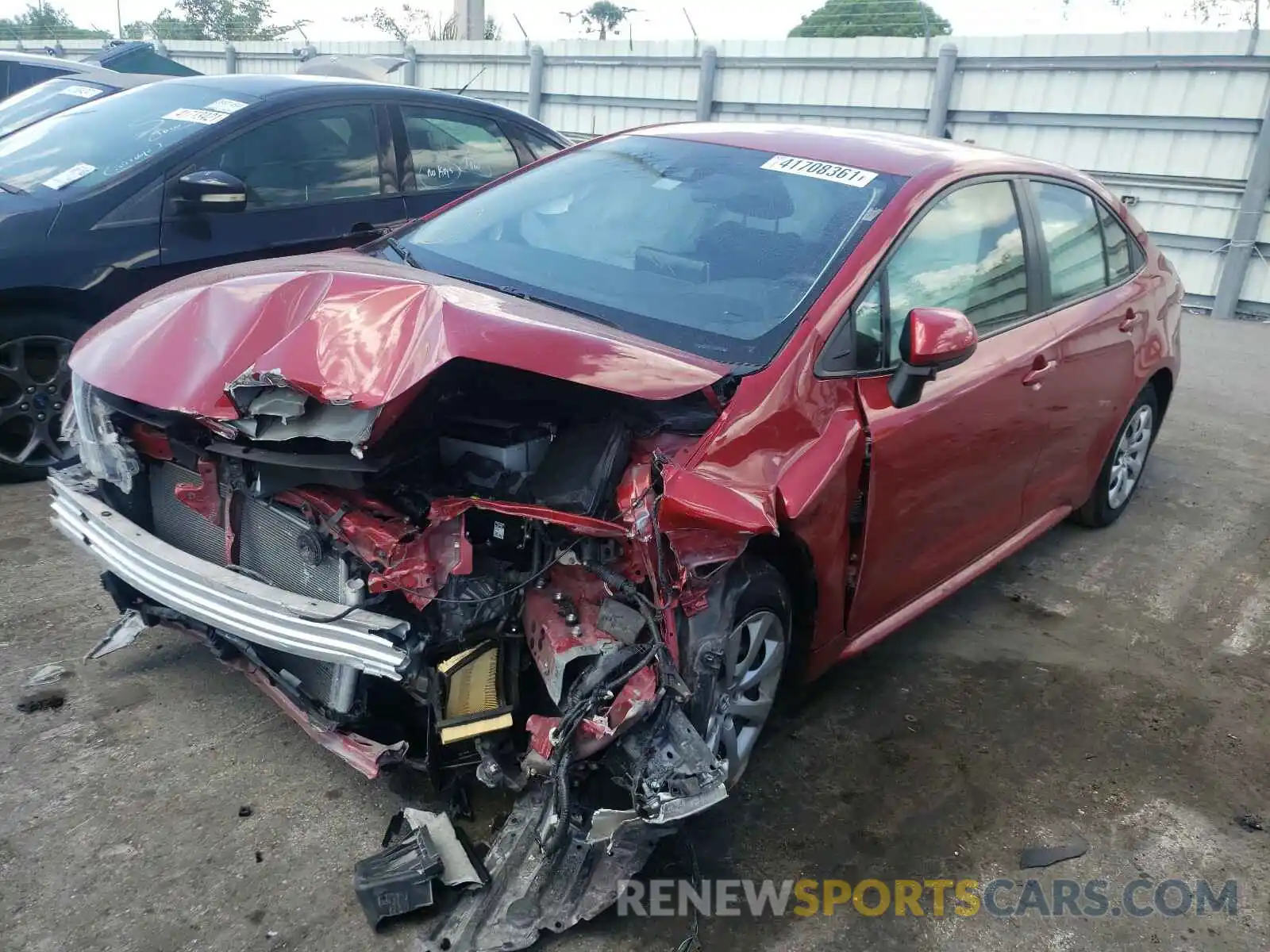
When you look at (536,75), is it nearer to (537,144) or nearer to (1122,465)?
(537,144)

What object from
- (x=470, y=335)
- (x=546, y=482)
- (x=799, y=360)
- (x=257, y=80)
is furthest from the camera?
(x=257, y=80)

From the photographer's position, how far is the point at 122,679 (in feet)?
10.2

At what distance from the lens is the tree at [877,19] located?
1162 cm

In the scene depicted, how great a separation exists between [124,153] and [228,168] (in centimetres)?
44

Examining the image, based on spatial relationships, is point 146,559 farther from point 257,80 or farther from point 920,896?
point 257,80

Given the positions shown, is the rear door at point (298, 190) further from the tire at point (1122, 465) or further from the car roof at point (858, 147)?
the tire at point (1122, 465)

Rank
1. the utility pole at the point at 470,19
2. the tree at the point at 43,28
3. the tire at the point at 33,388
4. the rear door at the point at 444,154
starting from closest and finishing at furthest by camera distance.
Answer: the tire at the point at 33,388 < the rear door at the point at 444,154 < the utility pole at the point at 470,19 < the tree at the point at 43,28

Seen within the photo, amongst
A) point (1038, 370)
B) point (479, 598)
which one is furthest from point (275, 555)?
point (1038, 370)

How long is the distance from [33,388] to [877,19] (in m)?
12.9

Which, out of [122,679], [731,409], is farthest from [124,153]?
[731,409]

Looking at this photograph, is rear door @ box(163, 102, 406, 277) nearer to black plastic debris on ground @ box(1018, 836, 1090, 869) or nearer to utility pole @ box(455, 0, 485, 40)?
black plastic debris on ground @ box(1018, 836, 1090, 869)

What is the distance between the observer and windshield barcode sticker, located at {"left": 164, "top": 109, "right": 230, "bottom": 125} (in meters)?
4.60

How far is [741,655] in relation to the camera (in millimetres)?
2662

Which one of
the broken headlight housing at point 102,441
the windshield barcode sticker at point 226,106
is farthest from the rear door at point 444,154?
the broken headlight housing at point 102,441
